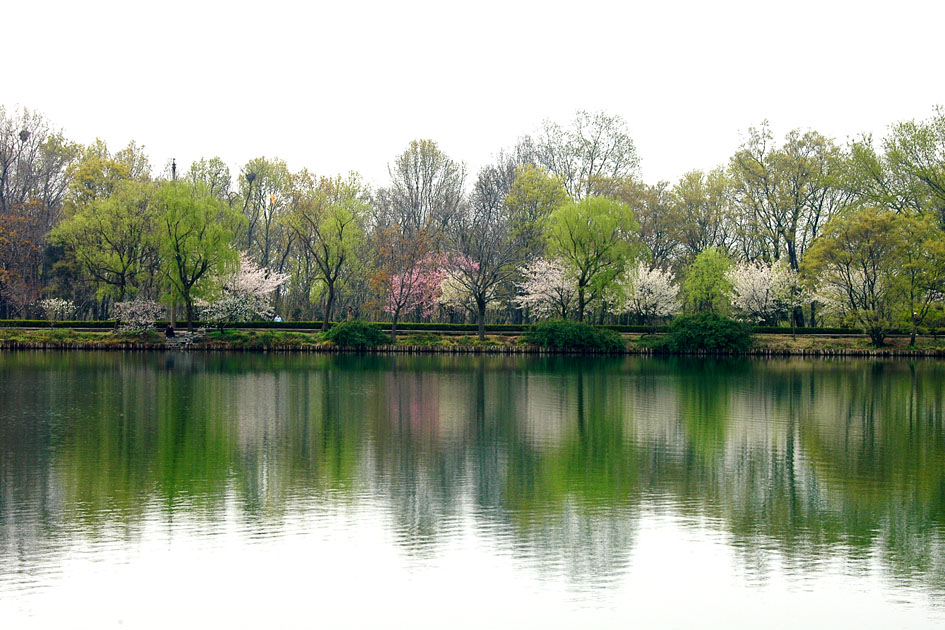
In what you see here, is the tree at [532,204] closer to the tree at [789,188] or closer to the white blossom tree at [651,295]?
the white blossom tree at [651,295]

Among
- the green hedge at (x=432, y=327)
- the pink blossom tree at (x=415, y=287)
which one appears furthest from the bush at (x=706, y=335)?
the pink blossom tree at (x=415, y=287)

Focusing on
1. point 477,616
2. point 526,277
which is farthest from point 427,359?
point 477,616

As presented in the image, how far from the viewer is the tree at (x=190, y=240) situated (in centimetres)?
5369

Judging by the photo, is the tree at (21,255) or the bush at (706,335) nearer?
the bush at (706,335)

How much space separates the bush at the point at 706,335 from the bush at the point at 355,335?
58.0ft

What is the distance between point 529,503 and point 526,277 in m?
51.7

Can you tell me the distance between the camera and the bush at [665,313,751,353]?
53.9 m

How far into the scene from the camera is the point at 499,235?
2421 inches

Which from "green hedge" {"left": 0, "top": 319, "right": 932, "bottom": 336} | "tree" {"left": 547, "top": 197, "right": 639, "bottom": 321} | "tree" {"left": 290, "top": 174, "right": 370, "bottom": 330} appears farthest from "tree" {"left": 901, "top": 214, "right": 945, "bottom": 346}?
"tree" {"left": 290, "top": 174, "right": 370, "bottom": 330}

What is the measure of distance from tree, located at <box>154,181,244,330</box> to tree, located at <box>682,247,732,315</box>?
1221 inches

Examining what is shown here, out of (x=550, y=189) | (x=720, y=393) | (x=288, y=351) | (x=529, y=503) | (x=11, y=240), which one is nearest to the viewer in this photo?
(x=529, y=503)

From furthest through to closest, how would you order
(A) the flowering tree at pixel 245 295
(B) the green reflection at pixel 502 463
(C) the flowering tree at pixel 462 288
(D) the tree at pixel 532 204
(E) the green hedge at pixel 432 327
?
(D) the tree at pixel 532 204, (C) the flowering tree at pixel 462 288, (A) the flowering tree at pixel 245 295, (E) the green hedge at pixel 432 327, (B) the green reflection at pixel 502 463

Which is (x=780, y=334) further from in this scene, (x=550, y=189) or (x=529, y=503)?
(x=529, y=503)

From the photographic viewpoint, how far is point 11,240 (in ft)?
188
